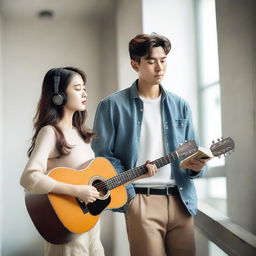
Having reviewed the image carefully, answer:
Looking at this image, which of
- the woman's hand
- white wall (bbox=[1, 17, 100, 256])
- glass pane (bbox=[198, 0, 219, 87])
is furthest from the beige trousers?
glass pane (bbox=[198, 0, 219, 87])

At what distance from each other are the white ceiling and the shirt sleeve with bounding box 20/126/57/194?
839 mm

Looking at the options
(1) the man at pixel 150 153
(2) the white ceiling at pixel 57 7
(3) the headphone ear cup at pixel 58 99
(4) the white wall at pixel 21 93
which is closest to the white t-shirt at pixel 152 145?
(1) the man at pixel 150 153

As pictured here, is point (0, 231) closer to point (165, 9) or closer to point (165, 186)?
point (165, 186)

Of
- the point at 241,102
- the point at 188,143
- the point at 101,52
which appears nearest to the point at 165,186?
the point at 188,143

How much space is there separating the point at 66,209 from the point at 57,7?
3.48 ft

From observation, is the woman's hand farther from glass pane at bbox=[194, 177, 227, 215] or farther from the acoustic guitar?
glass pane at bbox=[194, 177, 227, 215]

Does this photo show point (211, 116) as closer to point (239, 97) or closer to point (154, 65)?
point (239, 97)

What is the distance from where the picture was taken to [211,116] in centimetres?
202

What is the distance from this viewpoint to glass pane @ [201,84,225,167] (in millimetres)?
1923

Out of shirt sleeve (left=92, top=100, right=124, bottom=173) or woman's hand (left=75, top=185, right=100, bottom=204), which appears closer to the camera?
woman's hand (left=75, top=185, right=100, bottom=204)

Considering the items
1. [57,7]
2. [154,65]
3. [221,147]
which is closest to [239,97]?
[221,147]

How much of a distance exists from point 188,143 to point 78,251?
528mm

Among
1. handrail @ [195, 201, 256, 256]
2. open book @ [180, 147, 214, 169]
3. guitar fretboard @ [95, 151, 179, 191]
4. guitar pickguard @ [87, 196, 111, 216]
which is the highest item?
open book @ [180, 147, 214, 169]

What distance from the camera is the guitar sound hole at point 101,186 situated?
136 centimetres
